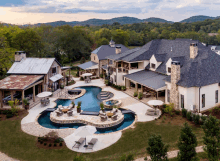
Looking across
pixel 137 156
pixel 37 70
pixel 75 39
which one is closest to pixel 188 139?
pixel 137 156

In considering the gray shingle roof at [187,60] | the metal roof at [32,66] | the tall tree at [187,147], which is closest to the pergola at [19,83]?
the metal roof at [32,66]

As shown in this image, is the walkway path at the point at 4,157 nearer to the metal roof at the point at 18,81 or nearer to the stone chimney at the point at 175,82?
the metal roof at the point at 18,81

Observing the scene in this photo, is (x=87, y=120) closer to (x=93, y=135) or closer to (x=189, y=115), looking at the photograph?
(x=93, y=135)

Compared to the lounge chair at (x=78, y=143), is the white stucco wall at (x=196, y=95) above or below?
above

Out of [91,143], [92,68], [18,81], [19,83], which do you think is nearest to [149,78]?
[91,143]

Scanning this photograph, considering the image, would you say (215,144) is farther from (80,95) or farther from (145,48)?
(145,48)
